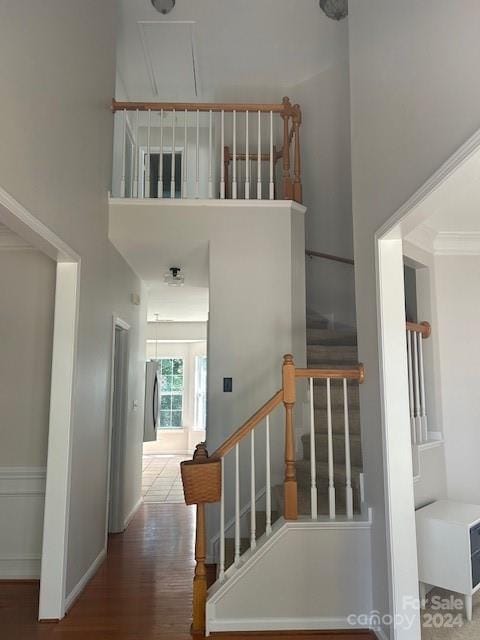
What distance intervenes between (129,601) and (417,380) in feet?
8.53

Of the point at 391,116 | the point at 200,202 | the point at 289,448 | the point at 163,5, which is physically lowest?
the point at 289,448

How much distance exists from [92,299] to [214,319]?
1014 mm

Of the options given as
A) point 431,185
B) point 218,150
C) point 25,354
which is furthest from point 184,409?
point 431,185

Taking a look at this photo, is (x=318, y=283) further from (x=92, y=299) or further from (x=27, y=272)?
(x=27, y=272)

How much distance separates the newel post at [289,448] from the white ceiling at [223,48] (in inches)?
146

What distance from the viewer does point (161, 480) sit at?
6.73 m

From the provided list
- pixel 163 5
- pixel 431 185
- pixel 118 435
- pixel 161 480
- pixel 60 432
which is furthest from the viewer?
pixel 161 480

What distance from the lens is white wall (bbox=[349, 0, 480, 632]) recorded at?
1.66 m

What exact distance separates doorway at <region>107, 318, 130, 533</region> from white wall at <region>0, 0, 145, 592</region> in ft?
1.52

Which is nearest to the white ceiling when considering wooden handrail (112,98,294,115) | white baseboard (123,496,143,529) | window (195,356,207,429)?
wooden handrail (112,98,294,115)

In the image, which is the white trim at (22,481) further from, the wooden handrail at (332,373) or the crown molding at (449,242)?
the crown molding at (449,242)

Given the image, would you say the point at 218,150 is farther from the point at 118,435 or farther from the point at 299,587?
the point at 299,587

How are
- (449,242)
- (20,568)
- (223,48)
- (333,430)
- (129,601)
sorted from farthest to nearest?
(223,48), (449,242), (333,430), (20,568), (129,601)

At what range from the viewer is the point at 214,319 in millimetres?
3744
